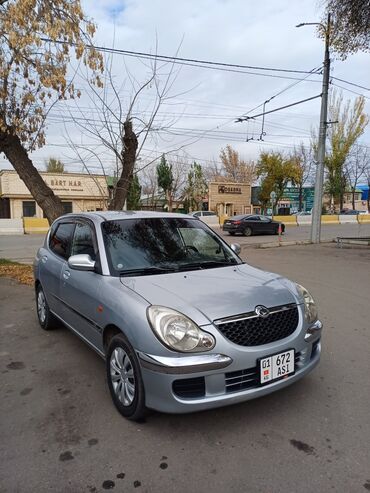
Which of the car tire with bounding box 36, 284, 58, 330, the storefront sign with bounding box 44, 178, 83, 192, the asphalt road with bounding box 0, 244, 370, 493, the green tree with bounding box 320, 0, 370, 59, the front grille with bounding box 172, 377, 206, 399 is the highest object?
the green tree with bounding box 320, 0, 370, 59

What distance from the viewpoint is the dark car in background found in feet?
82.2

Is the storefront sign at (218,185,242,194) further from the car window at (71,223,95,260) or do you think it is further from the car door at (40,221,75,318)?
the car window at (71,223,95,260)

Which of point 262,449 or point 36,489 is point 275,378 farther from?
point 36,489

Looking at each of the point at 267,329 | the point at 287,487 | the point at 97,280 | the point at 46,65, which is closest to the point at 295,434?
the point at 287,487

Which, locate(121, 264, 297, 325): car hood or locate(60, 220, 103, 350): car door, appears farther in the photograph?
A: locate(60, 220, 103, 350): car door

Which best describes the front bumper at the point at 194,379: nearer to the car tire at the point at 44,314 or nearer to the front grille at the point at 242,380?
the front grille at the point at 242,380

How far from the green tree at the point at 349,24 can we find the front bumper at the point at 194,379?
1115cm

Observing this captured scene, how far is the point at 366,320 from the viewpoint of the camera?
540 centimetres

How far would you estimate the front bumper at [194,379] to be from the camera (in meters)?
2.53

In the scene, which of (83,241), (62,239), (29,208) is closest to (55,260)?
(62,239)

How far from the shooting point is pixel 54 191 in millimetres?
35531

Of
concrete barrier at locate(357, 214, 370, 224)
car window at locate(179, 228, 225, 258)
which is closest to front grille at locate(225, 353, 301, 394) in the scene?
car window at locate(179, 228, 225, 258)

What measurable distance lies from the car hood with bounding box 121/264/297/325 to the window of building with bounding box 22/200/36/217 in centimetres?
3456

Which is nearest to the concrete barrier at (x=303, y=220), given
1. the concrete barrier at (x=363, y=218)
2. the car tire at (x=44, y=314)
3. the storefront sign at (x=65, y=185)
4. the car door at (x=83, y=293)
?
the concrete barrier at (x=363, y=218)
